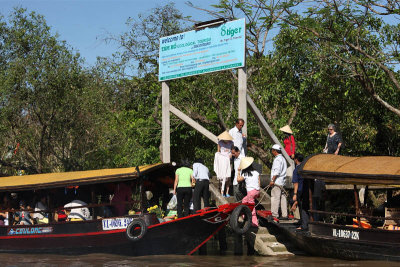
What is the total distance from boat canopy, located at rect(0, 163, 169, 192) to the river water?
1.50 meters

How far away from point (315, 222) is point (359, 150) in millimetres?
5635

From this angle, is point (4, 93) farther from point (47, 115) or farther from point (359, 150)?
point (359, 150)

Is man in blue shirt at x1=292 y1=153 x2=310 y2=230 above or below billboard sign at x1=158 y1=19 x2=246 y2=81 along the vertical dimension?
below

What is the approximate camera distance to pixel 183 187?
1198 centimetres

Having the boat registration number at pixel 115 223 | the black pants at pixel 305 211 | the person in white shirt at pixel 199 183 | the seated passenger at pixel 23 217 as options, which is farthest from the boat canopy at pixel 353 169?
the seated passenger at pixel 23 217

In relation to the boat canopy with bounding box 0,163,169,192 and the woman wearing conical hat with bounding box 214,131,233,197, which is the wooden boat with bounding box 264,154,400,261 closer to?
the woman wearing conical hat with bounding box 214,131,233,197

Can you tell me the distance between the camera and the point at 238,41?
12.9 meters

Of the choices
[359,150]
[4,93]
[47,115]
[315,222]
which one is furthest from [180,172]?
[47,115]

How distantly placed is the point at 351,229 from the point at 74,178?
5.65 meters

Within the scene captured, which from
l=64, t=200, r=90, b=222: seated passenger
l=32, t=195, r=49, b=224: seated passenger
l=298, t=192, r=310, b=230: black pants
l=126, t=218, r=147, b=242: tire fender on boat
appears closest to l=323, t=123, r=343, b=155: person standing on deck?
l=298, t=192, r=310, b=230: black pants

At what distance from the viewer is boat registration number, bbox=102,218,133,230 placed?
11.8 meters

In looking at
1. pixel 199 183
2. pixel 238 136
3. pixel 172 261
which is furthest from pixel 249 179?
pixel 172 261

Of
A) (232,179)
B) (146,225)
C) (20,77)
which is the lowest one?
(146,225)

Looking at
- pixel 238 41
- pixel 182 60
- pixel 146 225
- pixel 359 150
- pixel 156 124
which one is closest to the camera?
pixel 146 225
